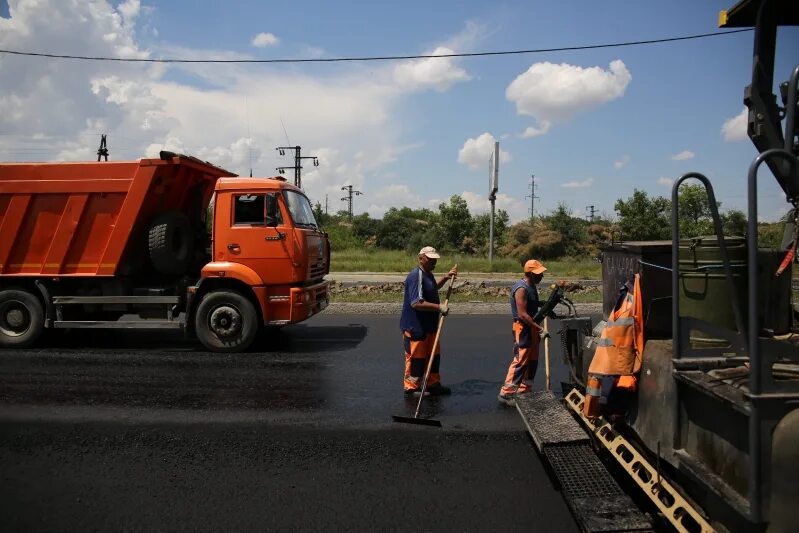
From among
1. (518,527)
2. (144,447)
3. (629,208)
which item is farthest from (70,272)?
(629,208)

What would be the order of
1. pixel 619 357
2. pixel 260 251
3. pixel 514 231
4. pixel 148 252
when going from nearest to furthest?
1. pixel 619 357
2. pixel 260 251
3. pixel 148 252
4. pixel 514 231

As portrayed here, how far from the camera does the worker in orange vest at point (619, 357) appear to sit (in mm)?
3426

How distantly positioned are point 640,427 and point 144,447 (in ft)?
12.2

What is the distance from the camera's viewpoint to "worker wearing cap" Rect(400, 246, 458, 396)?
5.84 metres

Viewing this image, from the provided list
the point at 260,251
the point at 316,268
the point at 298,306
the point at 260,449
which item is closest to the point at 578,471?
the point at 260,449

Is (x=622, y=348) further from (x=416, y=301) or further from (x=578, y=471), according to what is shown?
(x=416, y=301)

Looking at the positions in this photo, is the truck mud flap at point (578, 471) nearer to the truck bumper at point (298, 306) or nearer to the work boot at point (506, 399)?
the work boot at point (506, 399)

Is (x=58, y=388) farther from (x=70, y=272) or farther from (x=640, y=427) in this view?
(x=640, y=427)

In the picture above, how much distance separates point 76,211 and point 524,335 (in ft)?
22.3

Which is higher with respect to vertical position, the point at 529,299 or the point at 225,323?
the point at 529,299

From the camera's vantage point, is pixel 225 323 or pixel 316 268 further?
pixel 316 268

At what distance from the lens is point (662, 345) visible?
133 inches

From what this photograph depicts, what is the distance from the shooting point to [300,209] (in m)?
8.73

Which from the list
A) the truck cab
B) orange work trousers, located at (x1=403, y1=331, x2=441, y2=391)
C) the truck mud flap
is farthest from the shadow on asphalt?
the truck mud flap
